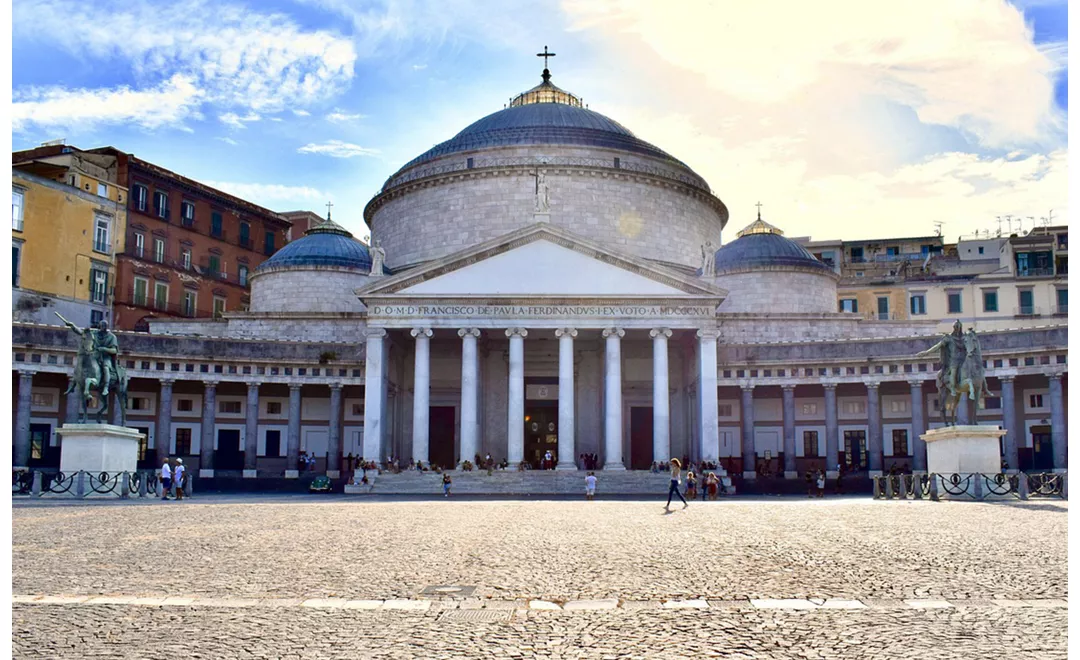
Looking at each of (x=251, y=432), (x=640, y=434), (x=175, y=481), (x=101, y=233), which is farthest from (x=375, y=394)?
(x=101, y=233)

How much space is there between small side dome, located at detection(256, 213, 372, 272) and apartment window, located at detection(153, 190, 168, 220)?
1030cm

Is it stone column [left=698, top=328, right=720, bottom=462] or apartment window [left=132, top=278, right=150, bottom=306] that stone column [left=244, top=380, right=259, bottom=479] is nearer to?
apartment window [left=132, top=278, right=150, bottom=306]

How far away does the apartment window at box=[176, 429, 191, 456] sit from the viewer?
2281 inches

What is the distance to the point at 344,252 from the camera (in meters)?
67.7

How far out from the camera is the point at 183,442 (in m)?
58.2

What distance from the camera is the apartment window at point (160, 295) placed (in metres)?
70.8

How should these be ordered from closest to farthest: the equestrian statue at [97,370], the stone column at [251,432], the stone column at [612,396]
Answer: the equestrian statue at [97,370]
the stone column at [612,396]
the stone column at [251,432]

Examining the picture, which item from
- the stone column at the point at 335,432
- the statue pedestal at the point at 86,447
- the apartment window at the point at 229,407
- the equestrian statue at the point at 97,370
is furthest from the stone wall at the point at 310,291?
the statue pedestal at the point at 86,447

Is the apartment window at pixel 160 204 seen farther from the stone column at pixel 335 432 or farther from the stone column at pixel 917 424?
the stone column at pixel 917 424

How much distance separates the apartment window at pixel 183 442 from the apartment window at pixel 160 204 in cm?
2077

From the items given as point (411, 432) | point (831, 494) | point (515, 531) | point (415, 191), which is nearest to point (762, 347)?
point (831, 494)

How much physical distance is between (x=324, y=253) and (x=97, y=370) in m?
32.6

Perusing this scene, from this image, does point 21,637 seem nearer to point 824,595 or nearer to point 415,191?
point 824,595

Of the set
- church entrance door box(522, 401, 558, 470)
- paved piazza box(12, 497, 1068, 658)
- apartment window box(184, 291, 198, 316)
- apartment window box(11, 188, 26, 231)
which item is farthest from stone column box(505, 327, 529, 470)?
apartment window box(184, 291, 198, 316)
